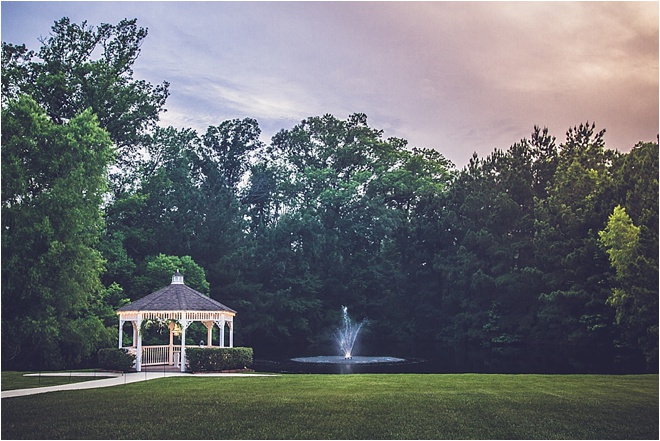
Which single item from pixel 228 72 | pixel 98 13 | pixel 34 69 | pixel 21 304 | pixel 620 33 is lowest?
pixel 21 304

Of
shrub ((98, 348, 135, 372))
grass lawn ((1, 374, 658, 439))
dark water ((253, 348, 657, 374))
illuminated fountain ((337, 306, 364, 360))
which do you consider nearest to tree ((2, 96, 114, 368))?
shrub ((98, 348, 135, 372))

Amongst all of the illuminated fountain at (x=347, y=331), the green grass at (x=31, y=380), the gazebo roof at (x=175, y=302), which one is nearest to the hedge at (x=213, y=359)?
the gazebo roof at (x=175, y=302)

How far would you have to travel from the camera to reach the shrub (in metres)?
24.3

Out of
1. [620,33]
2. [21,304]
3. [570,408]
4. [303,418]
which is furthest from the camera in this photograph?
[21,304]

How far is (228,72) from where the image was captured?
98.4 feet

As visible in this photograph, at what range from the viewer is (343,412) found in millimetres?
14008

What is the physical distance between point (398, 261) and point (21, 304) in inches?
1159

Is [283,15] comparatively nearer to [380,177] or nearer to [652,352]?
[652,352]

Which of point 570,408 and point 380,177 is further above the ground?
point 380,177

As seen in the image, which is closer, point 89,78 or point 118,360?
point 118,360

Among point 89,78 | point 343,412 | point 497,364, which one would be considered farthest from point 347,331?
point 343,412

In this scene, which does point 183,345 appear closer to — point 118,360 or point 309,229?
point 118,360

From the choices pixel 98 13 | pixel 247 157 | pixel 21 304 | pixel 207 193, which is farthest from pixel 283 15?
pixel 247 157

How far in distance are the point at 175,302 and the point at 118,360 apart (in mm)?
2581
